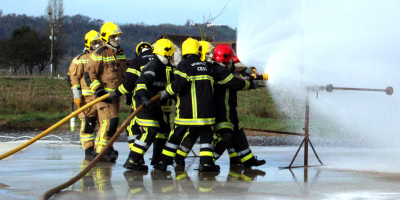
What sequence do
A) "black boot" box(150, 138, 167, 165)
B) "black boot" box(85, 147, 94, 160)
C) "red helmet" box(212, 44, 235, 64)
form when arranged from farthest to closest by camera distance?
"black boot" box(85, 147, 94, 160) → "black boot" box(150, 138, 167, 165) → "red helmet" box(212, 44, 235, 64)

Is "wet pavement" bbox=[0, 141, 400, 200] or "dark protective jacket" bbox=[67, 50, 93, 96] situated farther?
"dark protective jacket" bbox=[67, 50, 93, 96]

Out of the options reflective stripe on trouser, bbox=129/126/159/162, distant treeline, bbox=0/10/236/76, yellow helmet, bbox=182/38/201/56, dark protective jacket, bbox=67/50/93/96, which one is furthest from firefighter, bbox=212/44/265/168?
distant treeline, bbox=0/10/236/76

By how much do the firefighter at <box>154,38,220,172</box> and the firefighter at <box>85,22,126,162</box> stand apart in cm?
121

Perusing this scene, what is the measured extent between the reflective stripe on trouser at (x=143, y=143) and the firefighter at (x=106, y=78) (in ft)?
3.02

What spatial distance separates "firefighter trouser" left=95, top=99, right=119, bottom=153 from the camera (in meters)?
7.34

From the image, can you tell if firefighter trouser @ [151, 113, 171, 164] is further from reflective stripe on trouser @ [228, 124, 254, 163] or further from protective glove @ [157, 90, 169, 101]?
reflective stripe on trouser @ [228, 124, 254, 163]

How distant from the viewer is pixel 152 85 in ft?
22.2

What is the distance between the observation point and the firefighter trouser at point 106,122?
24.1 feet

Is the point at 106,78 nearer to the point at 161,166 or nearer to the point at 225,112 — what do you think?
the point at 161,166

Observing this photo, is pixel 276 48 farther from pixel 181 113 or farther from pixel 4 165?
pixel 4 165

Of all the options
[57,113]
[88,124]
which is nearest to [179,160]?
[88,124]

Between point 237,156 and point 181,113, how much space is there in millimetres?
1228

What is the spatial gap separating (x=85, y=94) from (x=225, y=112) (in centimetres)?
249

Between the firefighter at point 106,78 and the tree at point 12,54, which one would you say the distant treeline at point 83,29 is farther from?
the firefighter at point 106,78
